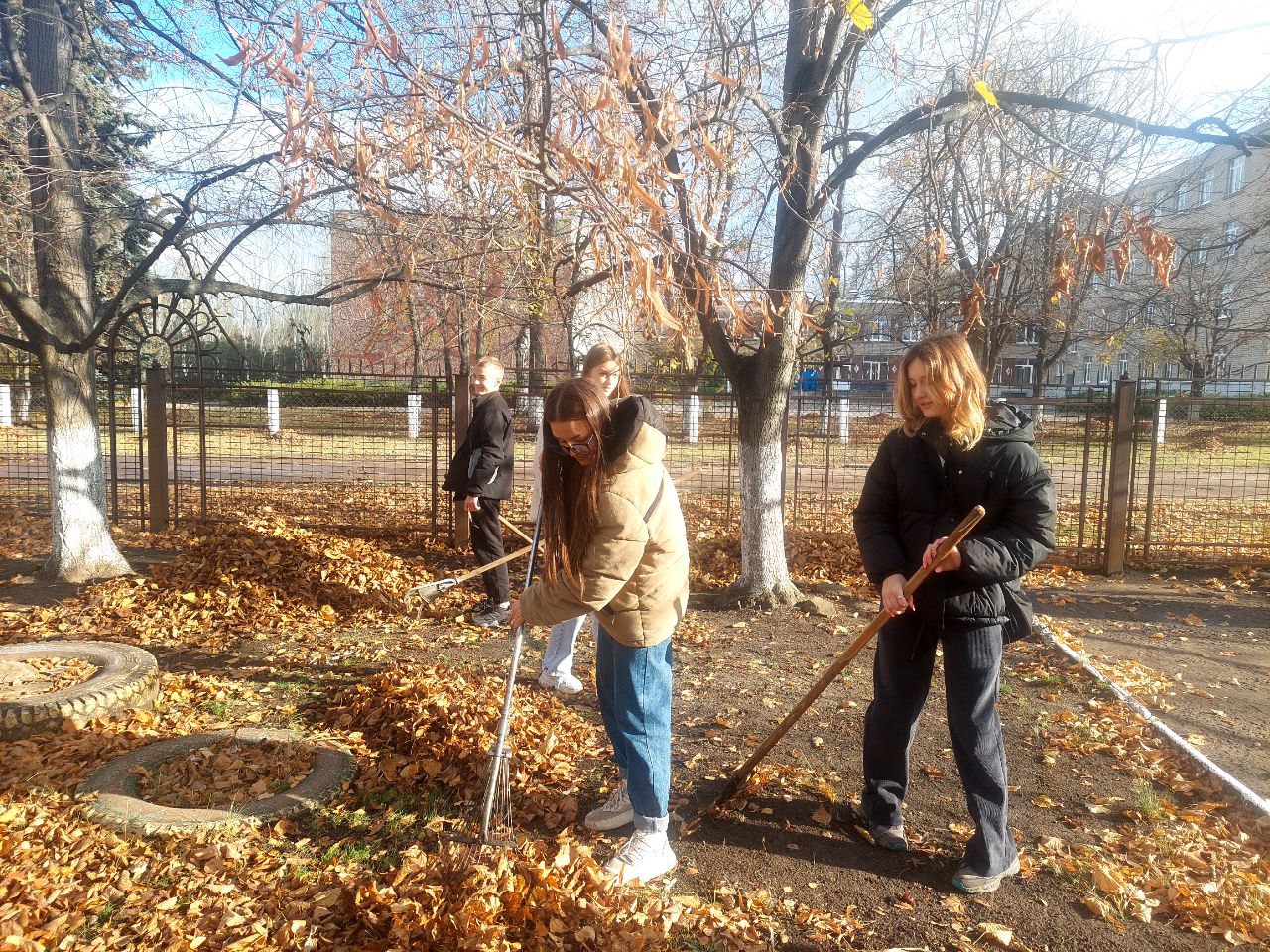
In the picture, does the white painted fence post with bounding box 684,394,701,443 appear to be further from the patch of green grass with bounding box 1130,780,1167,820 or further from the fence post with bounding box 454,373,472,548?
the patch of green grass with bounding box 1130,780,1167,820

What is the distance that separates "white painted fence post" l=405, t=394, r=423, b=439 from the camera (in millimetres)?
10125

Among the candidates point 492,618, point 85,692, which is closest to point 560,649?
point 492,618

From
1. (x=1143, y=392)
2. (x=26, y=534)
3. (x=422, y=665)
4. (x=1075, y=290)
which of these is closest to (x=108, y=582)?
(x=422, y=665)

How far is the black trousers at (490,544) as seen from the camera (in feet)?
19.5

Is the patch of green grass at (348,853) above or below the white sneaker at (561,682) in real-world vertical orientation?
below

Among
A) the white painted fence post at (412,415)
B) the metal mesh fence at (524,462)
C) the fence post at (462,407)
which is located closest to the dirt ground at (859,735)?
the metal mesh fence at (524,462)

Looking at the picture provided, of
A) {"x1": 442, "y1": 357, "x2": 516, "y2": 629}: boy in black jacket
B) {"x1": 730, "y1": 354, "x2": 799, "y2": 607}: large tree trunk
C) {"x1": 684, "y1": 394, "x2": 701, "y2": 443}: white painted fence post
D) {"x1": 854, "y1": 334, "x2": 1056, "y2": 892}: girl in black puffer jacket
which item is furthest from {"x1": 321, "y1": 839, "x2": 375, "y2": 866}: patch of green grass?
{"x1": 684, "y1": 394, "x2": 701, "y2": 443}: white painted fence post

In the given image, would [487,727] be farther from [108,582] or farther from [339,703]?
[108,582]

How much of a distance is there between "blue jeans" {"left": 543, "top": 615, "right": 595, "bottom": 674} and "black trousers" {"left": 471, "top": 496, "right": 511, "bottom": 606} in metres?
1.29

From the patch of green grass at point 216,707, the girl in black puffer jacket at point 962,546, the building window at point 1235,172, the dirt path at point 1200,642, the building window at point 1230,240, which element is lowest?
the patch of green grass at point 216,707

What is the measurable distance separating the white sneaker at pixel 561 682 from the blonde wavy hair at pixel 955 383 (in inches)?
108

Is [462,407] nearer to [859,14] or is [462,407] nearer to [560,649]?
[560,649]

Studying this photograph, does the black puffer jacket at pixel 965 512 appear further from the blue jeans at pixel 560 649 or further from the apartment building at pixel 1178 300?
the apartment building at pixel 1178 300

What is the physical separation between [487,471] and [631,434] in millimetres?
3388
